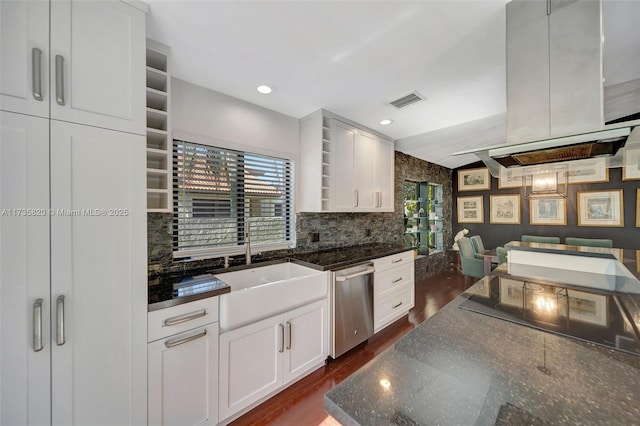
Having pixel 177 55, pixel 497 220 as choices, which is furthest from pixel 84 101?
pixel 497 220

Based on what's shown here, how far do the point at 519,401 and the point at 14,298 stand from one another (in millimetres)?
1754

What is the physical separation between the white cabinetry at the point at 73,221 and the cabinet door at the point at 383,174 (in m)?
2.60

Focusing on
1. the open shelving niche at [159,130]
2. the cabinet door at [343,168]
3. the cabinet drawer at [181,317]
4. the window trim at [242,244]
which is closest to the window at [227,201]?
the window trim at [242,244]

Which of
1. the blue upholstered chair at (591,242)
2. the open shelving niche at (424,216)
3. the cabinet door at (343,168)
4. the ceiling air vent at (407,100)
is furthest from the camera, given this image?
the open shelving niche at (424,216)

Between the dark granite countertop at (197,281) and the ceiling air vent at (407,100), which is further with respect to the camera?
the ceiling air vent at (407,100)

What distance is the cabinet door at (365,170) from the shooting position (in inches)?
117

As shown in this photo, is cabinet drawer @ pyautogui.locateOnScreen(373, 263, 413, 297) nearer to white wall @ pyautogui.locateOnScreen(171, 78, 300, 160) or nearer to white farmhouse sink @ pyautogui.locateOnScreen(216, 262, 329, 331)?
white farmhouse sink @ pyautogui.locateOnScreen(216, 262, 329, 331)

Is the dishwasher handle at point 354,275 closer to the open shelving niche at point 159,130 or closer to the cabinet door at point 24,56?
the open shelving niche at point 159,130

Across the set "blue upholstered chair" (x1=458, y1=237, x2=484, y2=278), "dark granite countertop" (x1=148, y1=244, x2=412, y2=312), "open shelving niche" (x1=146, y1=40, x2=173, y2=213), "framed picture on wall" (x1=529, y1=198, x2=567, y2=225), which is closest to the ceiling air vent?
"dark granite countertop" (x1=148, y1=244, x2=412, y2=312)

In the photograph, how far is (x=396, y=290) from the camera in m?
2.88

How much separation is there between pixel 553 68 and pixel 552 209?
480 centimetres

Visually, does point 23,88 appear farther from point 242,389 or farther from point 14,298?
point 242,389

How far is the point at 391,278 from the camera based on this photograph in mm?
2787

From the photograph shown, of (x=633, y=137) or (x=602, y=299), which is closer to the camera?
(x=633, y=137)
